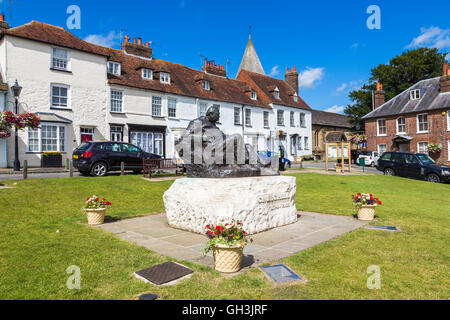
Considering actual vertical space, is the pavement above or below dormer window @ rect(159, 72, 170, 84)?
below

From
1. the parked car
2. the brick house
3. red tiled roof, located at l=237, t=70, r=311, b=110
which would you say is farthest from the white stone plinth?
red tiled roof, located at l=237, t=70, r=311, b=110

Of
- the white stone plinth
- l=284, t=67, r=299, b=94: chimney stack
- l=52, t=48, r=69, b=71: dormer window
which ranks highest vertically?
l=284, t=67, r=299, b=94: chimney stack

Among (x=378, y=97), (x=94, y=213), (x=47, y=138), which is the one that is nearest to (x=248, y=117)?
(x=378, y=97)

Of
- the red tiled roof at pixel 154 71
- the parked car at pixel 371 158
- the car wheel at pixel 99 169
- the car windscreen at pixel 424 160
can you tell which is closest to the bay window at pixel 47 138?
the red tiled roof at pixel 154 71

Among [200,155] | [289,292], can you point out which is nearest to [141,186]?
[200,155]

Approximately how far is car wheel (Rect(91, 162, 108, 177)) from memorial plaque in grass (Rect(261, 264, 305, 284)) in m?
13.0

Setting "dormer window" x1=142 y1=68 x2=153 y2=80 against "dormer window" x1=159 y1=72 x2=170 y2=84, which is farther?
"dormer window" x1=159 y1=72 x2=170 y2=84

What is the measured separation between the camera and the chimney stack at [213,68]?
116 ft

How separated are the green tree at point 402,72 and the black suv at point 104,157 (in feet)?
123

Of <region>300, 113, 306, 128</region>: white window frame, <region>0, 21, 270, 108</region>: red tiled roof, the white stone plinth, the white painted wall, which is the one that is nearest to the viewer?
the white stone plinth

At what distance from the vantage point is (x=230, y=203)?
232 inches

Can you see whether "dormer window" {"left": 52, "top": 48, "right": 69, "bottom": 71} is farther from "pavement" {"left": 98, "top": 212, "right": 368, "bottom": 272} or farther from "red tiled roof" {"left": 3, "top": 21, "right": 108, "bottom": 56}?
"pavement" {"left": 98, "top": 212, "right": 368, "bottom": 272}

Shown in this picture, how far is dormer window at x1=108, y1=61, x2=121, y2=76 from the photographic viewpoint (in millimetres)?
25156

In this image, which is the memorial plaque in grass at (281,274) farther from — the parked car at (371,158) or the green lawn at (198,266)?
the parked car at (371,158)
